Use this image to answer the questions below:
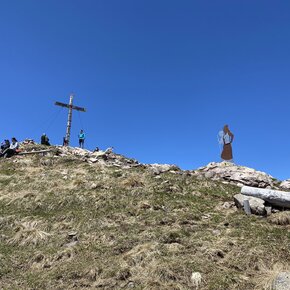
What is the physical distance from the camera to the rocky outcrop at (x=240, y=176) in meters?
18.3

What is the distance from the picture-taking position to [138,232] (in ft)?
38.6

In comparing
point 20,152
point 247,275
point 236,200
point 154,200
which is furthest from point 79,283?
point 20,152

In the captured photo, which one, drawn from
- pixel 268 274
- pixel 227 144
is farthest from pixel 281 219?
pixel 227 144

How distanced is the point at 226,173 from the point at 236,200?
5899 millimetres

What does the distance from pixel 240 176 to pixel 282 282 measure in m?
11.4

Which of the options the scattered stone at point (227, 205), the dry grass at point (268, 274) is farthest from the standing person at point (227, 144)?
the dry grass at point (268, 274)

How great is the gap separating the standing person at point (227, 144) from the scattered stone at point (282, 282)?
15309 mm

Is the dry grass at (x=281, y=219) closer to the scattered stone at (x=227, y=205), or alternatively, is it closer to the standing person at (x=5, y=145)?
the scattered stone at (x=227, y=205)

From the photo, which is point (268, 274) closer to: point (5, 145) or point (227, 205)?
point (227, 205)

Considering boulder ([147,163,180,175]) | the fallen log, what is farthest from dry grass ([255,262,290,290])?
boulder ([147,163,180,175])

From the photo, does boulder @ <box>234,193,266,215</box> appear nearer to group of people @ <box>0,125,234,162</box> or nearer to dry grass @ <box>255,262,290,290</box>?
dry grass @ <box>255,262,290,290</box>

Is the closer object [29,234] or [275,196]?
[29,234]

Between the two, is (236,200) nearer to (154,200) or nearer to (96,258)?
(154,200)

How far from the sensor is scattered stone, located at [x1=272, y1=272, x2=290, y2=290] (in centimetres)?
768
